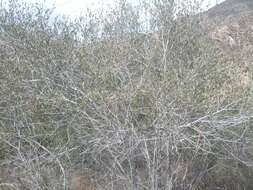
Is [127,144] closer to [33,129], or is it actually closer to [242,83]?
[33,129]

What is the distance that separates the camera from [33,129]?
19.8 feet

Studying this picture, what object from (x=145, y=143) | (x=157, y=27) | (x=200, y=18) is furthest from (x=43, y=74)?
(x=200, y=18)

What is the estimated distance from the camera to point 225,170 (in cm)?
663

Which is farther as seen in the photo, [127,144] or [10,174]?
[10,174]

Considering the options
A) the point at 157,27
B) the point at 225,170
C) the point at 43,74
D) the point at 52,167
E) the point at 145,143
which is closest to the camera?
the point at 145,143

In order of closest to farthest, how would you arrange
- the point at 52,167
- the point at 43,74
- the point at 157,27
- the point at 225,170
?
the point at 52,167, the point at 43,74, the point at 225,170, the point at 157,27

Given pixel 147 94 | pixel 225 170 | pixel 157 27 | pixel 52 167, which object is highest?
pixel 157 27

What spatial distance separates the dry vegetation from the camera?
5.40m

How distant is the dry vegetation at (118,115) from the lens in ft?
17.7

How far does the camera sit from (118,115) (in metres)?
5.44

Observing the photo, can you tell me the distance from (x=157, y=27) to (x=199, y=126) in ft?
8.88

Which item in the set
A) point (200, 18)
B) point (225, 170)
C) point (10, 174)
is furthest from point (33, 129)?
point (200, 18)

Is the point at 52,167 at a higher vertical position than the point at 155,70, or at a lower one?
lower

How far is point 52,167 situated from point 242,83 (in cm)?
283
